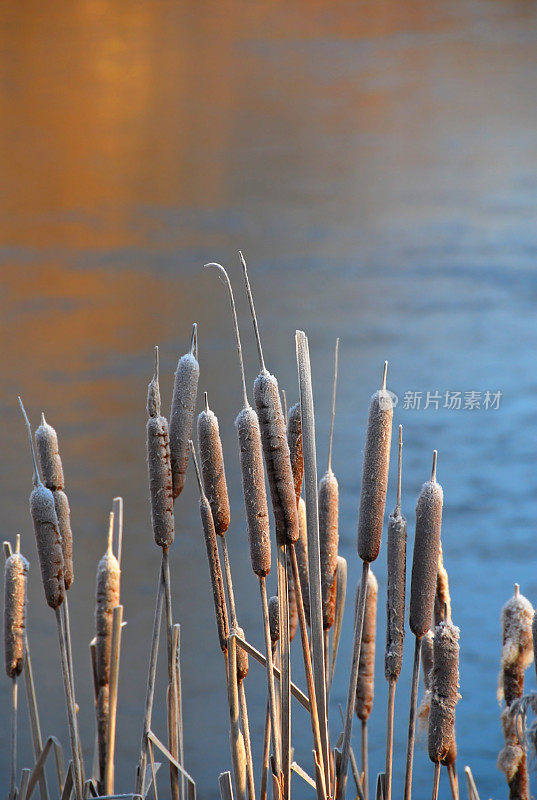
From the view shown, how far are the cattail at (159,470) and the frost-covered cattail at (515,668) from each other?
15.4 inches

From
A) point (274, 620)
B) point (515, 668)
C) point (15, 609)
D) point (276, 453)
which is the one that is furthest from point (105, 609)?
point (515, 668)

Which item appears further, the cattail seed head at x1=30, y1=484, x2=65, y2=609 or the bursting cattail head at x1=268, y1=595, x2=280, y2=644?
the bursting cattail head at x1=268, y1=595, x2=280, y2=644

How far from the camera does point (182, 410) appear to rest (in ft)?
2.73

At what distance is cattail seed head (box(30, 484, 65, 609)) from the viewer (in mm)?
779

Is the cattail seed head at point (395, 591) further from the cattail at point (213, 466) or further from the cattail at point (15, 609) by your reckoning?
the cattail at point (15, 609)

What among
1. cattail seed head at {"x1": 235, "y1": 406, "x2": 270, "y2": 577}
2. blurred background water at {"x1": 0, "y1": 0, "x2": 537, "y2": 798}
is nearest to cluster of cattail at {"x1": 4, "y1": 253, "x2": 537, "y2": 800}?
cattail seed head at {"x1": 235, "y1": 406, "x2": 270, "y2": 577}

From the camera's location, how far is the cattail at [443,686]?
779 millimetres

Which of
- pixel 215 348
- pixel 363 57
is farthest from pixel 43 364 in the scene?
pixel 363 57

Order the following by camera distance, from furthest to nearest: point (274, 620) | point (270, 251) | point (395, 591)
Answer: point (270, 251), point (274, 620), point (395, 591)

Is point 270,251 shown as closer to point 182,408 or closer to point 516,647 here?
point 182,408

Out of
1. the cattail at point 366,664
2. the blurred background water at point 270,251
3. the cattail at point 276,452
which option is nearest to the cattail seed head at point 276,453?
the cattail at point 276,452

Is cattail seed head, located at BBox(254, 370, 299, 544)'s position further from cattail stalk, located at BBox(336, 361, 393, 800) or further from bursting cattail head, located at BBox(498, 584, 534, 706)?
bursting cattail head, located at BBox(498, 584, 534, 706)

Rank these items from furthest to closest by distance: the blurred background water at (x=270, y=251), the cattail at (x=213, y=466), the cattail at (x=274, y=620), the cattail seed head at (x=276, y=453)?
1. the blurred background water at (x=270, y=251)
2. the cattail at (x=274, y=620)
3. the cattail at (x=213, y=466)
4. the cattail seed head at (x=276, y=453)

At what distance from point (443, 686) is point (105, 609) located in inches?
15.3
